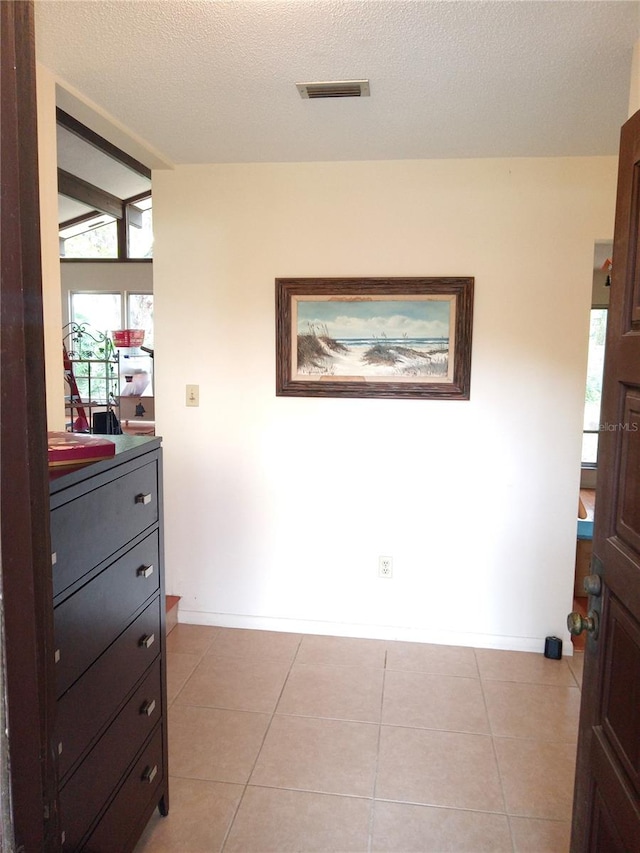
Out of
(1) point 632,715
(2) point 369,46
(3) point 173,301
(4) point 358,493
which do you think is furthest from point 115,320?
(1) point 632,715

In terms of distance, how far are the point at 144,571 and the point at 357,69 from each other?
5.33 ft

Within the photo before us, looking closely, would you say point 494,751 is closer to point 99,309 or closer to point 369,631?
point 369,631

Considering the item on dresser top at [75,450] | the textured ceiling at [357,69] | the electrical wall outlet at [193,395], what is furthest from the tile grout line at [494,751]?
the textured ceiling at [357,69]

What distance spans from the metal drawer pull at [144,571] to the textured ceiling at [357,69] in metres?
1.47

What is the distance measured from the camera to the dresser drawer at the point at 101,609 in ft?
3.92

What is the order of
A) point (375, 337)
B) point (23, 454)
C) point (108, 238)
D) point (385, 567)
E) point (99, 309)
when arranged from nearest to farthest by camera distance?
point (23, 454), point (375, 337), point (385, 567), point (108, 238), point (99, 309)

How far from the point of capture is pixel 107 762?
4.66ft

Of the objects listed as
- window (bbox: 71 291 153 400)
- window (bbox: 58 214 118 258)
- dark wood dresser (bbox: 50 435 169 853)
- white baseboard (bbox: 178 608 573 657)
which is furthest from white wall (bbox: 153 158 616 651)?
window (bbox: 58 214 118 258)

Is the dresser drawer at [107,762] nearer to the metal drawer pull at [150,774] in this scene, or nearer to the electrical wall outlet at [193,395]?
the metal drawer pull at [150,774]

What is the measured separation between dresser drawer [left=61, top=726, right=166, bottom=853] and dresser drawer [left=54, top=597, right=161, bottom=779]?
188 mm

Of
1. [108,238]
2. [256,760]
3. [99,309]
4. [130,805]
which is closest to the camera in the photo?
[130,805]

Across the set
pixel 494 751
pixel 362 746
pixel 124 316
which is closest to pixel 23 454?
pixel 362 746

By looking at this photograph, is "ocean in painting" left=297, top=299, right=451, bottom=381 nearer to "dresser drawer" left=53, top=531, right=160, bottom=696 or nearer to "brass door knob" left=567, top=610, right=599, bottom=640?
"dresser drawer" left=53, top=531, right=160, bottom=696

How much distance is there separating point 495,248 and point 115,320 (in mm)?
7256
